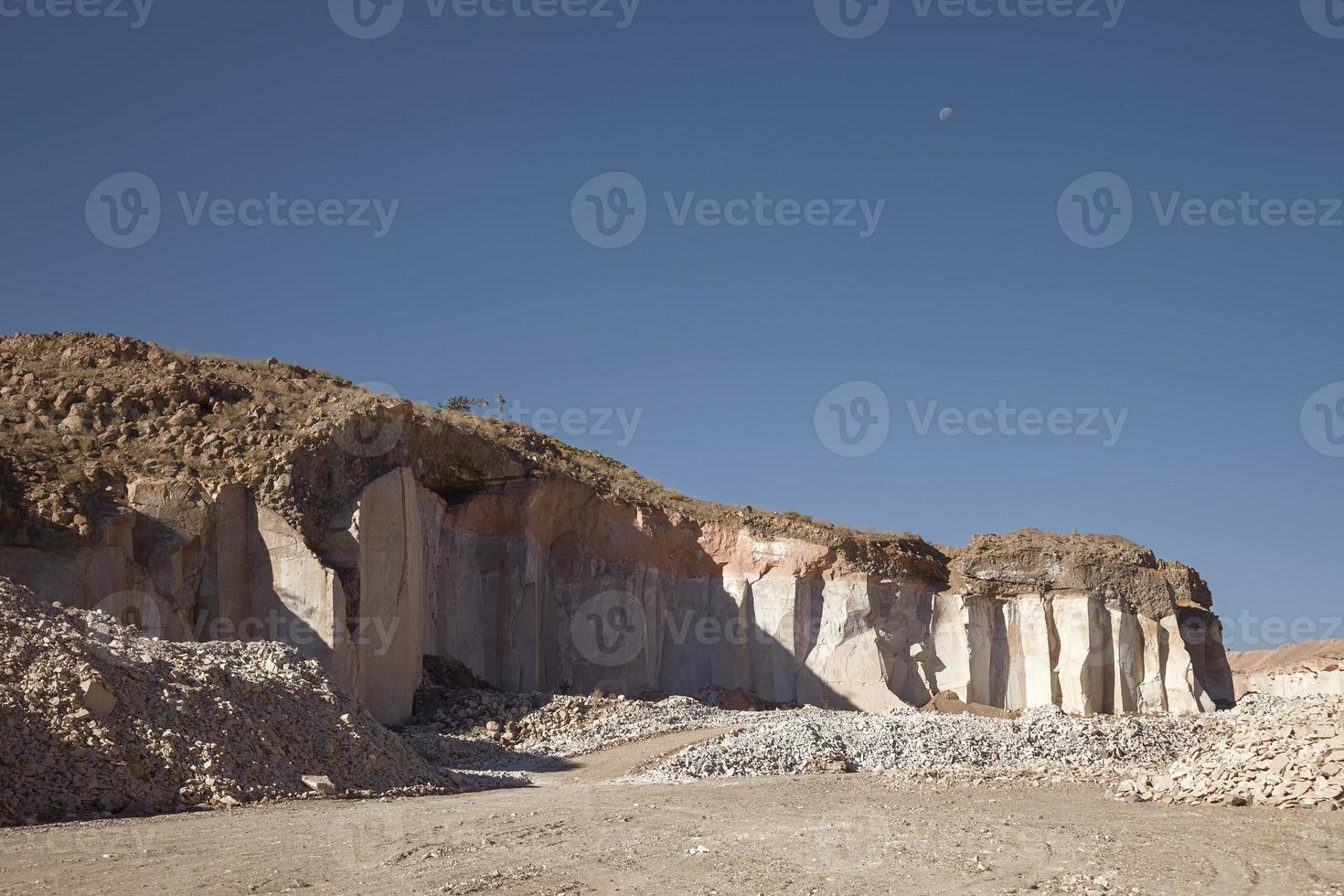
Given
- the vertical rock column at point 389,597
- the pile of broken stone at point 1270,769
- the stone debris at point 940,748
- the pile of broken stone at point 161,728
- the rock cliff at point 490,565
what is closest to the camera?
the pile of broken stone at point 161,728

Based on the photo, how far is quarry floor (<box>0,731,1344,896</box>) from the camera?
1005 centimetres

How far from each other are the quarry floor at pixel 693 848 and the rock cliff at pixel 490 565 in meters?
9.24

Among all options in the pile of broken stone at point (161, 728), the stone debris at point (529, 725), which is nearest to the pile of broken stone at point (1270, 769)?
the pile of broken stone at point (161, 728)

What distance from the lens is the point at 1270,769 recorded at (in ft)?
48.3

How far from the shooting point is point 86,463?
24.1 m

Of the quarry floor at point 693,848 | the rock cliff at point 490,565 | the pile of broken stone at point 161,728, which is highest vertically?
the rock cliff at point 490,565

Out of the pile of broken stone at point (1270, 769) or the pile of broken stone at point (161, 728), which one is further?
the pile of broken stone at point (1270, 769)

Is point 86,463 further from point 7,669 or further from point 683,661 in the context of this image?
point 683,661

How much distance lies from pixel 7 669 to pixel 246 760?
281 cm

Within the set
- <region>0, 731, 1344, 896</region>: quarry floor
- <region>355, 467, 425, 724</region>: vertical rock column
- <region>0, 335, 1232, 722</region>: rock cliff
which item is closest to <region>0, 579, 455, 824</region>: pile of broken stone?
<region>0, 731, 1344, 896</region>: quarry floor

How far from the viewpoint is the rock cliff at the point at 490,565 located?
23.6 meters

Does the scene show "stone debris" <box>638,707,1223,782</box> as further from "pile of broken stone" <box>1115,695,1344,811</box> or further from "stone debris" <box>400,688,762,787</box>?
"pile of broken stone" <box>1115,695,1344,811</box>

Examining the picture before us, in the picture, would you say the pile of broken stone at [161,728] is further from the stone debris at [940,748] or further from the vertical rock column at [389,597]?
the vertical rock column at [389,597]

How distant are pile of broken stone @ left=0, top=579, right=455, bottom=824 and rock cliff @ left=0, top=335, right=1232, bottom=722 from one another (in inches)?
177
